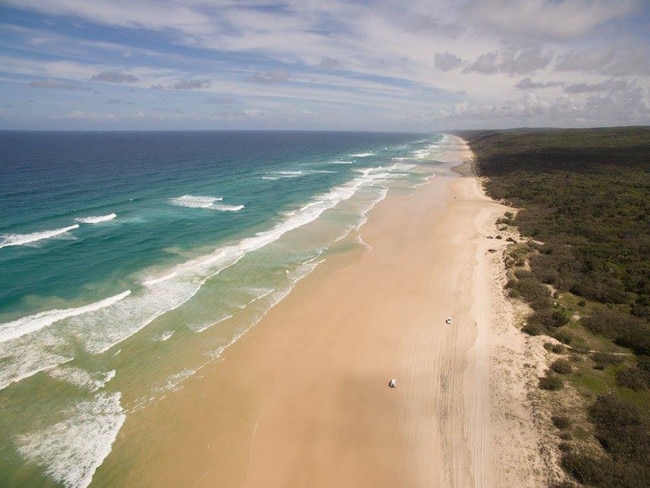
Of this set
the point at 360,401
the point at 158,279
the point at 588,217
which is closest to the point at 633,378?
the point at 360,401

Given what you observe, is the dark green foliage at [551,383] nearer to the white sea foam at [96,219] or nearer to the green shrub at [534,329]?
the green shrub at [534,329]

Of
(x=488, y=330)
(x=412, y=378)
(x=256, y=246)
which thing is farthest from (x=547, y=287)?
(x=256, y=246)

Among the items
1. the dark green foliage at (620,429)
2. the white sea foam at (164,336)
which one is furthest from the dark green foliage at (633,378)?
the white sea foam at (164,336)

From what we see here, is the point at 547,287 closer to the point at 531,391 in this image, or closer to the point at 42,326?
the point at 531,391

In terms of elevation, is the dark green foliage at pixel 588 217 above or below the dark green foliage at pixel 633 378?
above

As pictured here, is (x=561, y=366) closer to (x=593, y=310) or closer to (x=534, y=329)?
(x=534, y=329)

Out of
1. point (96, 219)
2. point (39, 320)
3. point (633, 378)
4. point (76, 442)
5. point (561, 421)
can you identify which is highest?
point (96, 219)
